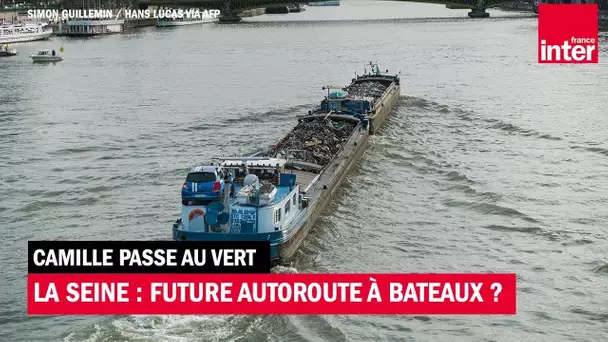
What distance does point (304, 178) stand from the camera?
3466cm

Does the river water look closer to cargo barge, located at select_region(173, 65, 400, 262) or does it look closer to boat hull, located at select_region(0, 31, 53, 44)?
cargo barge, located at select_region(173, 65, 400, 262)

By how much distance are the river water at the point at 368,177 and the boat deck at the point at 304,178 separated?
134 cm

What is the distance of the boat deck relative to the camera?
110 feet

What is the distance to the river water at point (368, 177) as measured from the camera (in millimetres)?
23953

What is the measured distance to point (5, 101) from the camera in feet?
214

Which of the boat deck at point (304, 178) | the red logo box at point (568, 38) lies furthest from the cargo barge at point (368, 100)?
the red logo box at point (568, 38)

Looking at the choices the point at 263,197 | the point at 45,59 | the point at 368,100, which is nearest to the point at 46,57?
the point at 45,59

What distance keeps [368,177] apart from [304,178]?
6129 millimetres

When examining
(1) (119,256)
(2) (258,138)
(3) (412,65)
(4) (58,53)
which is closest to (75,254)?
(1) (119,256)

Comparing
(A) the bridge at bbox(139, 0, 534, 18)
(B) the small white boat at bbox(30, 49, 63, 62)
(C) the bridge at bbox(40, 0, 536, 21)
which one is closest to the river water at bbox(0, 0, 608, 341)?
(B) the small white boat at bbox(30, 49, 63, 62)

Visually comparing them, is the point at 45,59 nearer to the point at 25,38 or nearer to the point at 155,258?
the point at 25,38

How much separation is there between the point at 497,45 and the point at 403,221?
79461mm

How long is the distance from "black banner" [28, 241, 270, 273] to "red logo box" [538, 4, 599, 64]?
189 feet

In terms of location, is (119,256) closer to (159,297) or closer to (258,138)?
(159,297)
